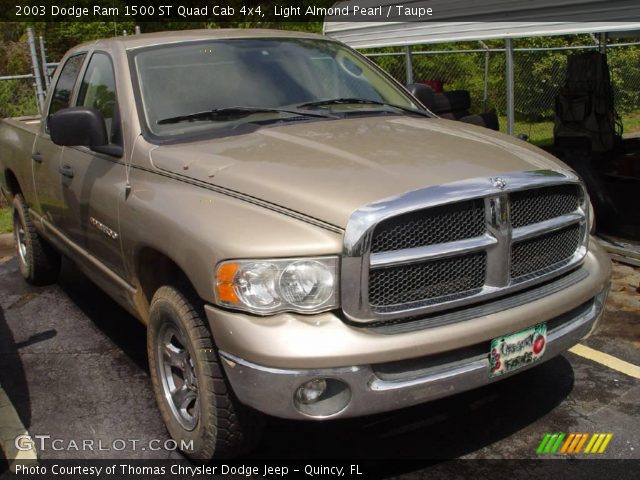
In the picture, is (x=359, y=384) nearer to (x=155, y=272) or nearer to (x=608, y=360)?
(x=155, y=272)

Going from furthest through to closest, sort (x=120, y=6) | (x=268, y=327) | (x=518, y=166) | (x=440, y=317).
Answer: (x=120, y=6) < (x=518, y=166) < (x=440, y=317) < (x=268, y=327)

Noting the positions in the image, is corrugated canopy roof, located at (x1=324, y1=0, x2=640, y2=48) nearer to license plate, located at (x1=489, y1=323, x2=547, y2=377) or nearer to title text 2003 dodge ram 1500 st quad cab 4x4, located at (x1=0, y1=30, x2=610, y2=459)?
title text 2003 dodge ram 1500 st quad cab 4x4, located at (x1=0, y1=30, x2=610, y2=459)

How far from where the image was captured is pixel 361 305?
266cm

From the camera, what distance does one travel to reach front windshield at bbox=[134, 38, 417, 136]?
3.81m

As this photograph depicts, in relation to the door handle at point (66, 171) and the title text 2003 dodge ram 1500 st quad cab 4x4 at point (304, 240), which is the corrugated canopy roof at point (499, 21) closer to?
the title text 2003 dodge ram 1500 st quad cab 4x4 at point (304, 240)

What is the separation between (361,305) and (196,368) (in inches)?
31.8

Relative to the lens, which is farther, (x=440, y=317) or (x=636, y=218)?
(x=636, y=218)

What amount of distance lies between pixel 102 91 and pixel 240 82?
91cm

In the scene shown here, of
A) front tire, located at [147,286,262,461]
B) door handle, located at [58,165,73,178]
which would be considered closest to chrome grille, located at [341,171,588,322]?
front tire, located at [147,286,262,461]

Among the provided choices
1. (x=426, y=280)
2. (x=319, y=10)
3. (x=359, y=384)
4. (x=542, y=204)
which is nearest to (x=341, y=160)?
(x=426, y=280)

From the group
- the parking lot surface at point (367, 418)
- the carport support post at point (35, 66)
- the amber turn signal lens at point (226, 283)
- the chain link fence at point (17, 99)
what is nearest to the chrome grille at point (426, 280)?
the amber turn signal lens at point (226, 283)

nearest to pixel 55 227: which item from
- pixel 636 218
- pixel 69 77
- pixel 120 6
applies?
pixel 69 77

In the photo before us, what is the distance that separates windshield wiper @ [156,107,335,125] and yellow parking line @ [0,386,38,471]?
5.76ft

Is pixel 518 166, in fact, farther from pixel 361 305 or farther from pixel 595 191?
pixel 595 191
